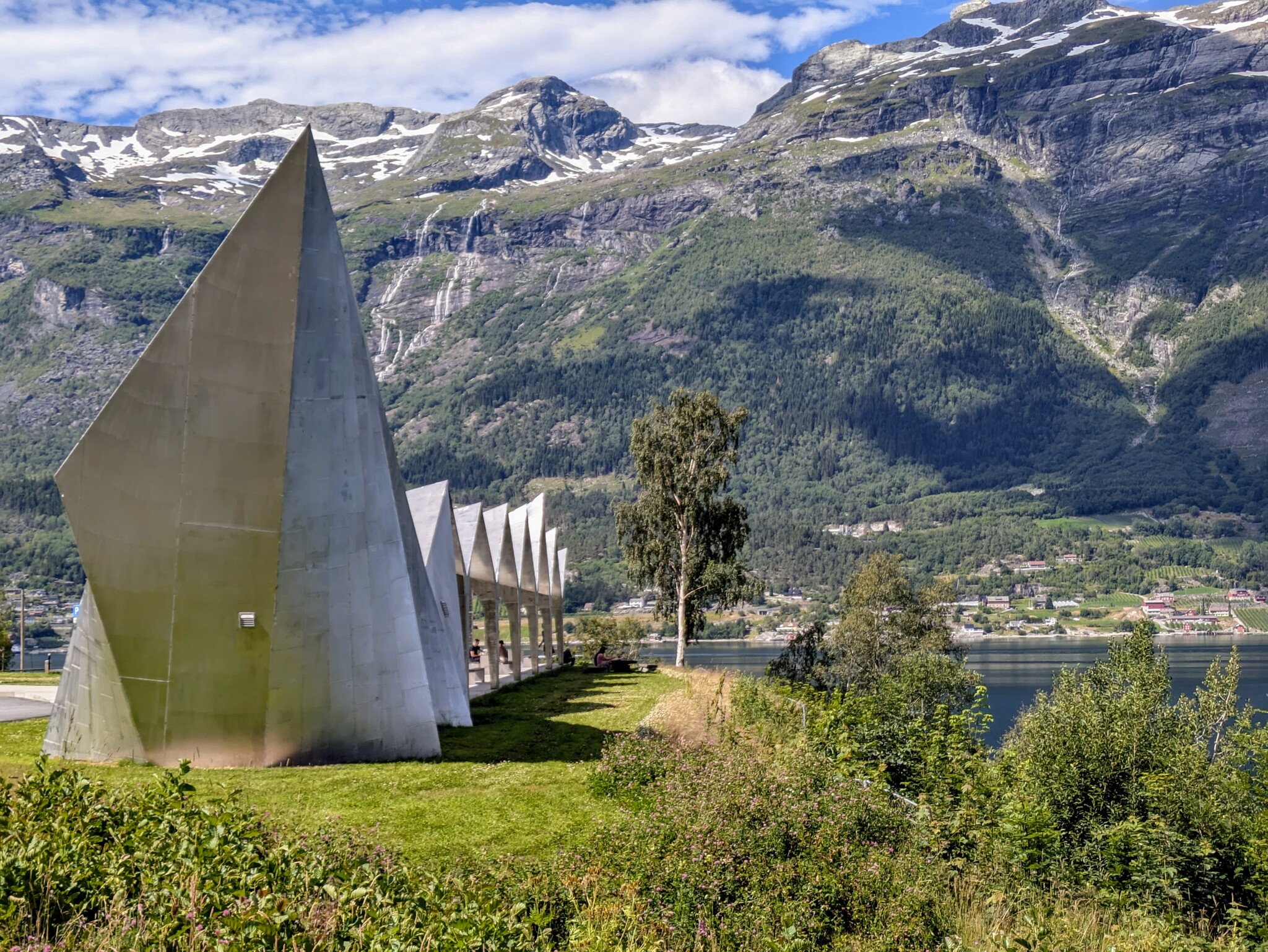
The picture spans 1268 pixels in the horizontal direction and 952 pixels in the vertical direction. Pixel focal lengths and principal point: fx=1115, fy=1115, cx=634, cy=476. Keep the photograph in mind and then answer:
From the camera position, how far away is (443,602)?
92.2 feet

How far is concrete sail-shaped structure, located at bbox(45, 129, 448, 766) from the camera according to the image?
54.4 ft

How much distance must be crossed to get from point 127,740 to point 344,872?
9945 mm

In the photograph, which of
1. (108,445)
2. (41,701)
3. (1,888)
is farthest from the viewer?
(41,701)

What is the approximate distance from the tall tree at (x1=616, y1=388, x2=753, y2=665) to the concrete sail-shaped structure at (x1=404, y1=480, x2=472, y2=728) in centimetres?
1739

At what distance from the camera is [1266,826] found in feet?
71.8

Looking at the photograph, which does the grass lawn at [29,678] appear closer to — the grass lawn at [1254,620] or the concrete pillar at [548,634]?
the concrete pillar at [548,634]

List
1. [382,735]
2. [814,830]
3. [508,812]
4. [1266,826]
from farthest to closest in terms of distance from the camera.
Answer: [1266,826]
[382,735]
[508,812]
[814,830]

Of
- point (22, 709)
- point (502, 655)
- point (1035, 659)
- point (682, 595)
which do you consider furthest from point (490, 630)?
point (1035, 659)

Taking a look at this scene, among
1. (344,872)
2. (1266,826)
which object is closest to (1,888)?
(344,872)

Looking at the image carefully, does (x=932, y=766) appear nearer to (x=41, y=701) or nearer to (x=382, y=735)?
(x=382, y=735)

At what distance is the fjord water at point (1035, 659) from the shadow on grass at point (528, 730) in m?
27.9

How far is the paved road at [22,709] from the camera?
2402cm

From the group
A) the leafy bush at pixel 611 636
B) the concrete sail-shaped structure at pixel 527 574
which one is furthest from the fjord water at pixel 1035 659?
the concrete sail-shaped structure at pixel 527 574

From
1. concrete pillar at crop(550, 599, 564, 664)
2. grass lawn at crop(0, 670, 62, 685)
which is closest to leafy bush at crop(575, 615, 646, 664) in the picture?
concrete pillar at crop(550, 599, 564, 664)
